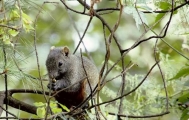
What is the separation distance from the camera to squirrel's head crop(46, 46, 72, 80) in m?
3.69

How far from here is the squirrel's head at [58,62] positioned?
12.1ft

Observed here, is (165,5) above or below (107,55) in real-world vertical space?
above

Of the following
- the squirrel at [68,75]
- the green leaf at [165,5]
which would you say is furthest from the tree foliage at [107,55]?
the squirrel at [68,75]

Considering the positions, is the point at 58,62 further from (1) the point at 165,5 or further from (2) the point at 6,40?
(2) the point at 6,40

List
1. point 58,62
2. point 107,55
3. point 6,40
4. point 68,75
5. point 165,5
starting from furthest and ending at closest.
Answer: point 68,75, point 58,62, point 165,5, point 6,40, point 107,55

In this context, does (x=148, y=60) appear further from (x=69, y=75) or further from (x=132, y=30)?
(x=69, y=75)

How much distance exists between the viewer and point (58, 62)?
3.77 metres

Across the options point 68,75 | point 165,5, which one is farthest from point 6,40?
point 68,75

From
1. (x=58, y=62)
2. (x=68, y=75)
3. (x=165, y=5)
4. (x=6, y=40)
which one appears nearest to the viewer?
(x=6, y=40)

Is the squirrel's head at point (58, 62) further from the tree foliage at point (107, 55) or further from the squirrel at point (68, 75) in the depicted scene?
the tree foliage at point (107, 55)

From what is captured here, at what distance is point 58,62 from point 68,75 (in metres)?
0.17

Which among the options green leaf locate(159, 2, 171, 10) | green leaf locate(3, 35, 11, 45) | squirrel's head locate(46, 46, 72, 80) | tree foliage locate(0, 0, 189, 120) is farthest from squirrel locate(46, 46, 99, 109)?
green leaf locate(3, 35, 11, 45)

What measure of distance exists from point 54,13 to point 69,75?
3206 mm

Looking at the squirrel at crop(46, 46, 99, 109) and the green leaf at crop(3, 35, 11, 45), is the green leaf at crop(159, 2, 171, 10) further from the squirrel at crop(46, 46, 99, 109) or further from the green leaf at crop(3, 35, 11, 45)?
the squirrel at crop(46, 46, 99, 109)
